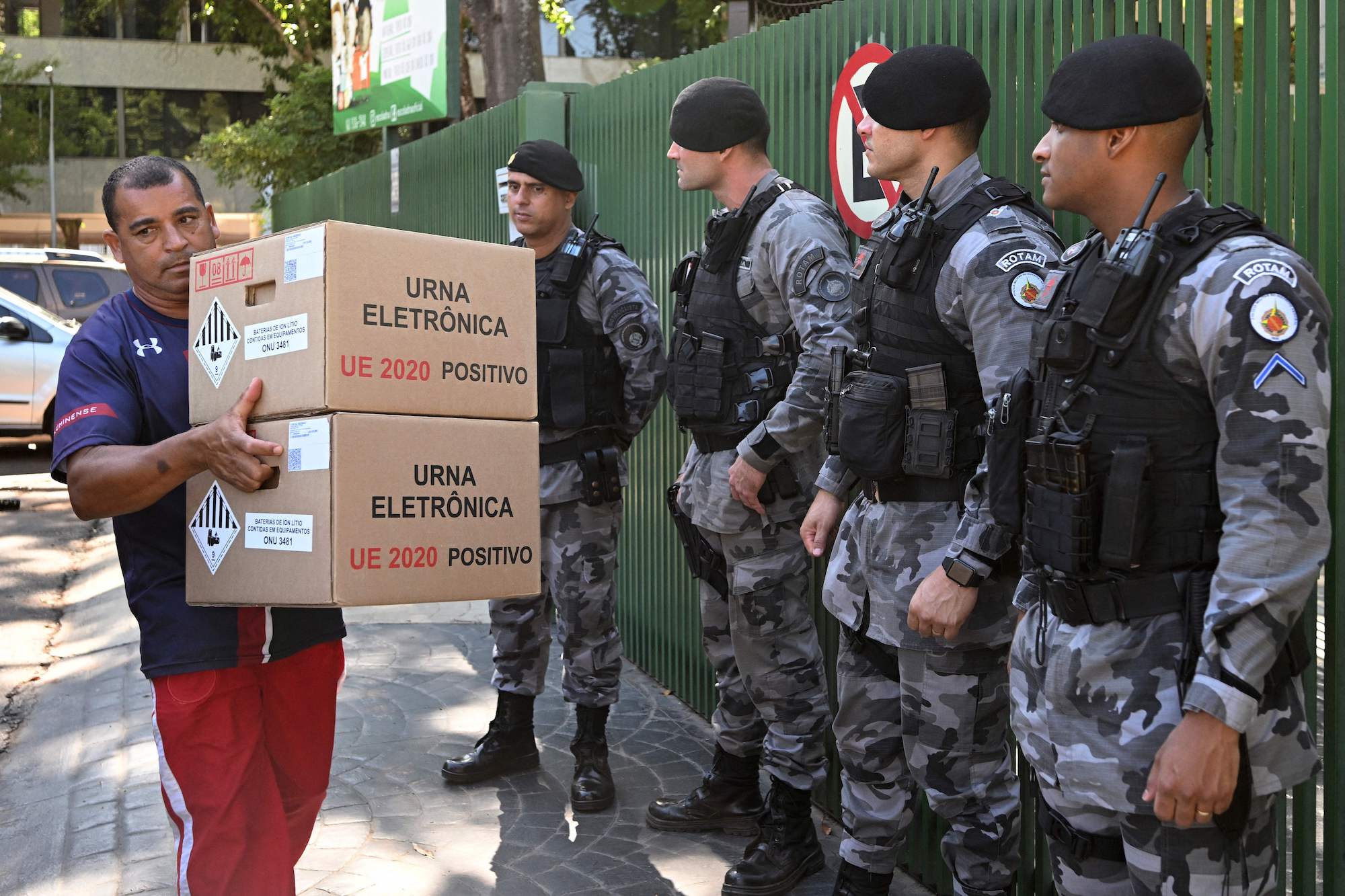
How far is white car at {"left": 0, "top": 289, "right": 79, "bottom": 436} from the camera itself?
13.1 m

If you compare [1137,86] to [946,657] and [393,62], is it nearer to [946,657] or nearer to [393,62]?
[946,657]

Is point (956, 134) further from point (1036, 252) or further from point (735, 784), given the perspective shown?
point (735, 784)

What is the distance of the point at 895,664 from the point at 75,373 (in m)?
1.97

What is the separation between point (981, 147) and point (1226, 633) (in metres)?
1.94

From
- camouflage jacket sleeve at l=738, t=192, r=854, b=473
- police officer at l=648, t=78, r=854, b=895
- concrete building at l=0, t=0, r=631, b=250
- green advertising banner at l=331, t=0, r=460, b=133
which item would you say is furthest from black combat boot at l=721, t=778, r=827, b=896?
concrete building at l=0, t=0, r=631, b=250

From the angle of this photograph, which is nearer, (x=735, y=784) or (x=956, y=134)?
(x=956, y=134)

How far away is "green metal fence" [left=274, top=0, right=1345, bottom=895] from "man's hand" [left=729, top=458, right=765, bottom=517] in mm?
809

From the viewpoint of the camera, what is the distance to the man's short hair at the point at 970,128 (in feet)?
10.0

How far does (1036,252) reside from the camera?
2.76 metres

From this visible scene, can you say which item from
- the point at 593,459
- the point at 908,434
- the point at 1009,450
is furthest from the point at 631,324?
the point at 1009,450

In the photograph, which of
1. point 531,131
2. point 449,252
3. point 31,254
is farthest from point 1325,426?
point 31,254

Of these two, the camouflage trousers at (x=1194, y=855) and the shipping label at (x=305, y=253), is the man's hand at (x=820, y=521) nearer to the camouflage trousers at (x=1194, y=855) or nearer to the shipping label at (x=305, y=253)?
the camouflage trousers at (x=1194, y=855)

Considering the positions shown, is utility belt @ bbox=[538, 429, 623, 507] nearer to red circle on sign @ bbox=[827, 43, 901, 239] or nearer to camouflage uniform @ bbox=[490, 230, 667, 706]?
camouflage uniform @ bbox=[490, 230, 667, 706]

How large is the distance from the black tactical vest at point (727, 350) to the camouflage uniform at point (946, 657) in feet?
2.27
